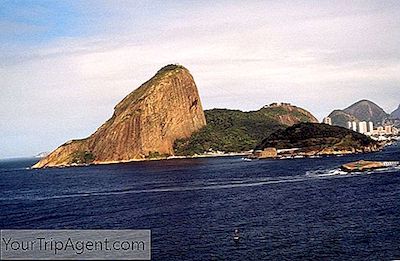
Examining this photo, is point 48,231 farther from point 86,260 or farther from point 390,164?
point 390,164

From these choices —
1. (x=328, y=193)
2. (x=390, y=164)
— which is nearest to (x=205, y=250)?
(x=328, y=193)

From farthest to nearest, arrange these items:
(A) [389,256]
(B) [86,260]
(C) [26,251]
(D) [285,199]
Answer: (D) [285,199] < (C) [26,251] < (A) [389,256] < (B) [86,260]

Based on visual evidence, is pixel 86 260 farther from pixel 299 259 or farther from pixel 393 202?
pixel 393 202

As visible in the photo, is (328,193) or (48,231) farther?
(328,193)

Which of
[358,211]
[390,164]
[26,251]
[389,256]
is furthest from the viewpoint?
[390,164]

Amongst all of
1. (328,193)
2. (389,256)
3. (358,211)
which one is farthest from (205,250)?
(328,193)

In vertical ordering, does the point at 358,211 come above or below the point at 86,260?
below
